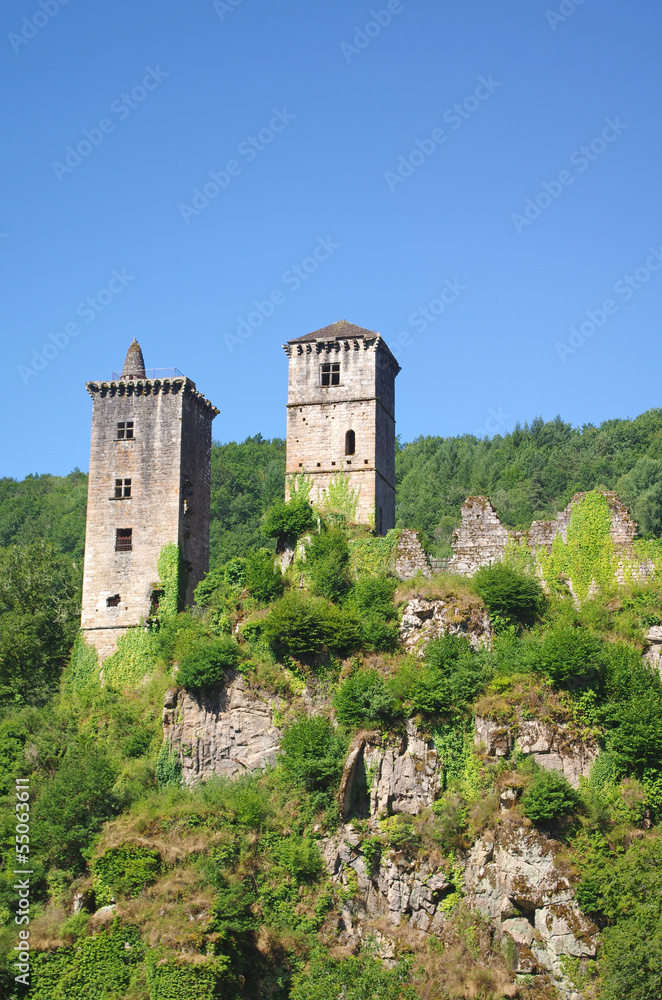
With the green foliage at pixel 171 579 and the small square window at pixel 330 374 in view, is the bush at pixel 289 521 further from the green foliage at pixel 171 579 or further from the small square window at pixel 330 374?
the small square window at pixel 330 374

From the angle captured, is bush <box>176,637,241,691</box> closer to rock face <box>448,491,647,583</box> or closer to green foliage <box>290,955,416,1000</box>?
rock face <box>448,491,647,583</box>

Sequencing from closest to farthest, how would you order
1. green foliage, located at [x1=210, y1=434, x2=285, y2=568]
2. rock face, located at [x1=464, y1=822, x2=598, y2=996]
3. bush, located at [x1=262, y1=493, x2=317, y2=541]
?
1. rock face, located at [x1=464, y1=822, x2=598, y2=996]
2. bush, located at [x1=262, y1=493, x2=317, y2=541]
3. green foliage, located at [x1=210, y1=434, x2=285, y2=568]

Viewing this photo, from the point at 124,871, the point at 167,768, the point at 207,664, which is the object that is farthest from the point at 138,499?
the point at 124,871

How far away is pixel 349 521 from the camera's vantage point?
4300 centimetres

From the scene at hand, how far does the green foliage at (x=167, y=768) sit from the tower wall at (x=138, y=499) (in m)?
6.22

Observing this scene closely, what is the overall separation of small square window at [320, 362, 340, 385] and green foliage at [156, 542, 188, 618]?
8058 millimetres

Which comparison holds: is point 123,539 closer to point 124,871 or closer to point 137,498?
point 137,498

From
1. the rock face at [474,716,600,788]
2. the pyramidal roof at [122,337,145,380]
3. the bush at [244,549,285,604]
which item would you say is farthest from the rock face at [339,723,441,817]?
the pyramidal roof at [122,337,145,380]

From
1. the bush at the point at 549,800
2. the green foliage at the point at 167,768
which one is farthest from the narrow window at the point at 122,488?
the bush at the point at 549,800

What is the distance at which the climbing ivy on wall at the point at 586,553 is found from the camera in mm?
38375

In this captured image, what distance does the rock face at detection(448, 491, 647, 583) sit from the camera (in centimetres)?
3875

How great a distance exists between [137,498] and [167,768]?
11030mm

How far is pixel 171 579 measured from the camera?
144 ft

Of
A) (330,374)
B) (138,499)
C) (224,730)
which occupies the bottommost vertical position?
(224,730)
